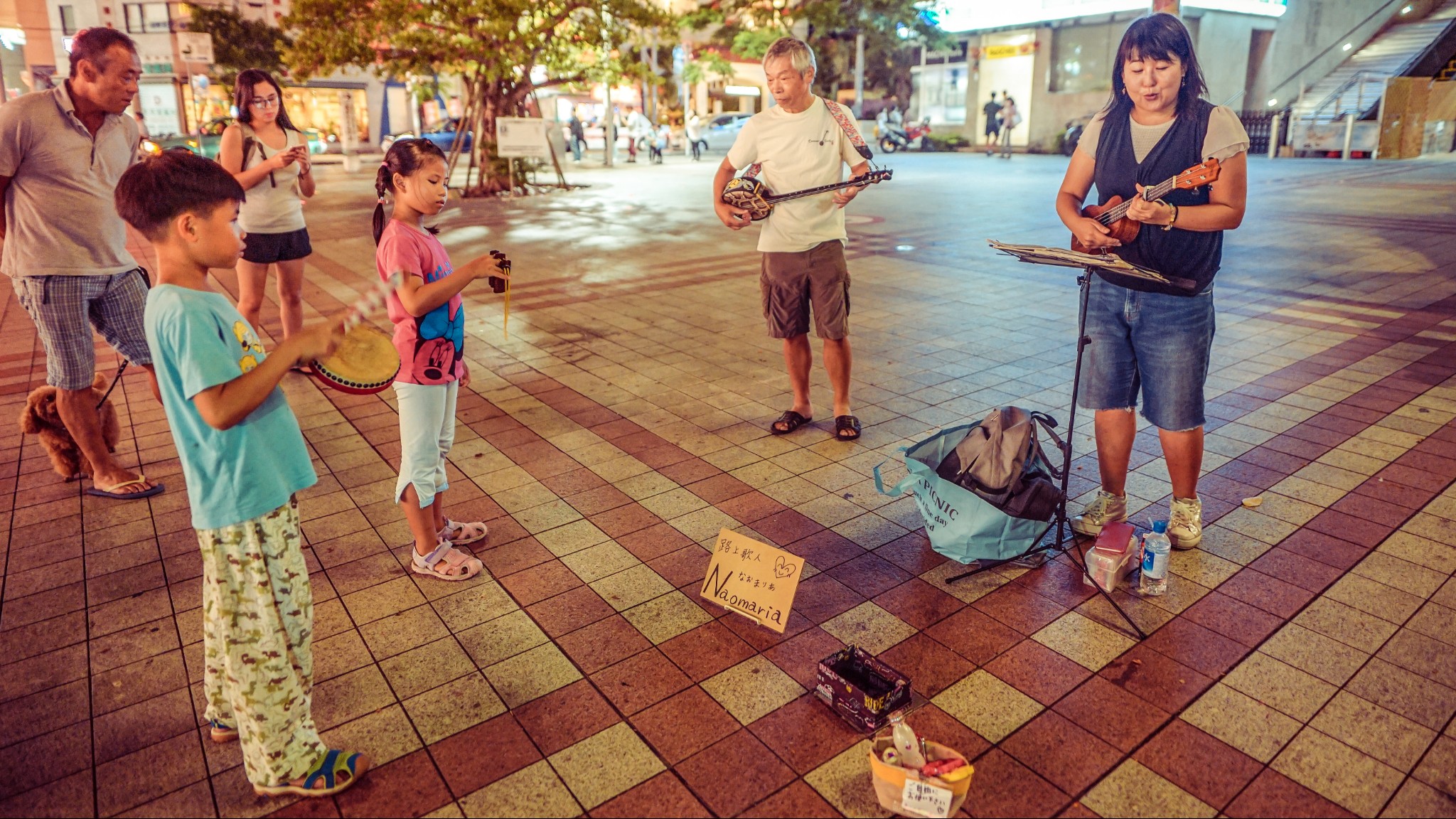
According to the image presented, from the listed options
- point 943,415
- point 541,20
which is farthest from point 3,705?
point 541,20

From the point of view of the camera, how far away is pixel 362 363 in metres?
2.86

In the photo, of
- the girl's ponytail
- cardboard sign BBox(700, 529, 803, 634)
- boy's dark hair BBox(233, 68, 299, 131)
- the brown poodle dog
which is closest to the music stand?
cardboard sign BBox(700, 529, 803, 634)

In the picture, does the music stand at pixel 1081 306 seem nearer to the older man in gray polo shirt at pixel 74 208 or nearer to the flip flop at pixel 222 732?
the flip flop at pixel 222 732

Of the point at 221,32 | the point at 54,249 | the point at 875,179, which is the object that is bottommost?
the point at 54,249

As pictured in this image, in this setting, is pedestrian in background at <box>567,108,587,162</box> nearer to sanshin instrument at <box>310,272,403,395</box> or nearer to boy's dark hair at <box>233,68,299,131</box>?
boy's dark hair at <box>233,68,299,131</box>

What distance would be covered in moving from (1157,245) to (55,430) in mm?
5458

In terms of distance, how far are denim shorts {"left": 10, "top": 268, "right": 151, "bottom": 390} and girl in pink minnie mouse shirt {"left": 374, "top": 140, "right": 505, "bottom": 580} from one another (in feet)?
5.72

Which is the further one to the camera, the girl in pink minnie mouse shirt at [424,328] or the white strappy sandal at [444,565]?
the white strappy sandal at [444,565]

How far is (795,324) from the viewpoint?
530 centimetres

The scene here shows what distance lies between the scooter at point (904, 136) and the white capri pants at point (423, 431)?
31255mm

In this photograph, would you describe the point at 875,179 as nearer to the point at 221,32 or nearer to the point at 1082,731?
the point at 1082,731

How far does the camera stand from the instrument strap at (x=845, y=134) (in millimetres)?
4953

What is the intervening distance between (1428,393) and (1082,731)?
15.8 ft

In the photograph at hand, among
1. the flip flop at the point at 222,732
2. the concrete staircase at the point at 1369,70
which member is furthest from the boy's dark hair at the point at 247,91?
the concrete staircase at the point at 1369,70
